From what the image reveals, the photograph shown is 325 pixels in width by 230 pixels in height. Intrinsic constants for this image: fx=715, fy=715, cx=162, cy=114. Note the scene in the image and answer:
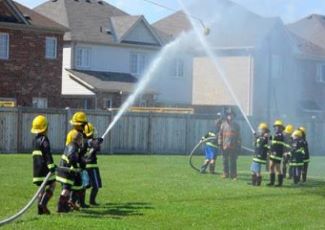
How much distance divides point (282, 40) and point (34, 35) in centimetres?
1447

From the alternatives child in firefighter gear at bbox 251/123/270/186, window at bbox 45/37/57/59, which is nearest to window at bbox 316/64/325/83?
window at bbox 45/37/57/59

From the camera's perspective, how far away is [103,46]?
152ft

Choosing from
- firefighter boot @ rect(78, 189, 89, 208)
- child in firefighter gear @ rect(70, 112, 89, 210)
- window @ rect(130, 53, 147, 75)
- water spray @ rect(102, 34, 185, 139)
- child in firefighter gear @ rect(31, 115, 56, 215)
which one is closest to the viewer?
child in firefighter gear @ rect(31, 115, 56, 215)

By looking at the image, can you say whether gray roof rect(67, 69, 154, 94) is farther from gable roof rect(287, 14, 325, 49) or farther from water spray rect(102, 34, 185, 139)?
water spray rect(102, 34, 185, 139)

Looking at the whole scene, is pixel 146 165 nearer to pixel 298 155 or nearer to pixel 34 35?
pixel 298 155

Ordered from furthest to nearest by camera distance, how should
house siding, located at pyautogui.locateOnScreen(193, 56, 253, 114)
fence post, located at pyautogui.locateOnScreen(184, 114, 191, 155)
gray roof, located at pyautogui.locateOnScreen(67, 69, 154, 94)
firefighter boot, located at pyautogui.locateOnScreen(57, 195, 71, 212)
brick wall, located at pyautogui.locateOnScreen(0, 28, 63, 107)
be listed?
house siding, located at pyautogui.locateOnScreen(193, 56, 253, 114)
gray roof, located at pyautogui.locateOnScreen(67, 69, 154, 94)
brick wall, located at pyautogui.locateOnScreen(0, 28, 63, 107)
fence post, located at pyautogui.locateOnScreen(184, 114, 191, 155)
firefighter boot, located at pyautogui.locateOnScreen(57, 195, 71, 212)

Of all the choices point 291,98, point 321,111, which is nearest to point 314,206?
point 291,98

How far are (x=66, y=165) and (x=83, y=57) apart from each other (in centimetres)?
3337

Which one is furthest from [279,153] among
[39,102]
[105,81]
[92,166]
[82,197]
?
[105,81]

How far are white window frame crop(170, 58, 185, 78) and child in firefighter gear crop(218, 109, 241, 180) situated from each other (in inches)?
1226

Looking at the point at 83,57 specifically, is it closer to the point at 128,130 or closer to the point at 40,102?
the point at 40,102

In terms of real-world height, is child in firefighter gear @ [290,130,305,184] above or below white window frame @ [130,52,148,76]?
below

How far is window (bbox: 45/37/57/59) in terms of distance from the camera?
40.9 meters

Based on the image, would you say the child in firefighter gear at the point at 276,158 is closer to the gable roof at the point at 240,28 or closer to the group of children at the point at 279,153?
the group of children at the point at 279,153
